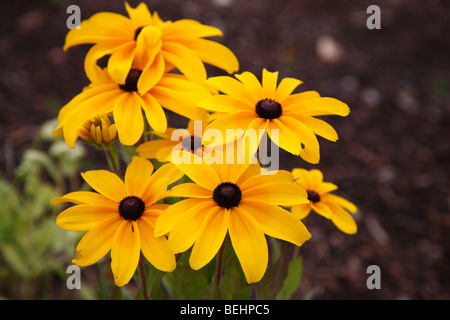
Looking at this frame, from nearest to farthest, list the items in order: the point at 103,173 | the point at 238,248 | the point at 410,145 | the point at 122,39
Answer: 1. the point at 238,248
2. the point at 103,173
3. the point at 122,39
4. the point at 410,145

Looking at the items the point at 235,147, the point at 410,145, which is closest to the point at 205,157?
the point at 235,147

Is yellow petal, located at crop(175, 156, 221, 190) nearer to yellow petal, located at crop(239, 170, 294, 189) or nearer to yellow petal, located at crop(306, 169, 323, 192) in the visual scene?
yellow petal, located at crop(239, 170, 294, 189)

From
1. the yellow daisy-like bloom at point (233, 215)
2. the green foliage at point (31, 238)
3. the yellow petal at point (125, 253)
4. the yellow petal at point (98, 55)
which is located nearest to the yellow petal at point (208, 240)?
the yellow daisy-like bloom at point (233, 215)

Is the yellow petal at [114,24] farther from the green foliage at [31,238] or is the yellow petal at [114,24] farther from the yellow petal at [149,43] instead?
the green foliage at [31,238]

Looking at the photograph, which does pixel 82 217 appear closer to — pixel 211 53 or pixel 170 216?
pixel 170 216

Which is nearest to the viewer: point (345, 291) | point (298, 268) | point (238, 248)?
point (238, 248)

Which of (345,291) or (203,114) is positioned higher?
(203,114)

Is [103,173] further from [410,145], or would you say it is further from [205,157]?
[410,145]

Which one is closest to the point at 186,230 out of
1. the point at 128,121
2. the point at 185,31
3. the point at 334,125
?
the point at 128,121
